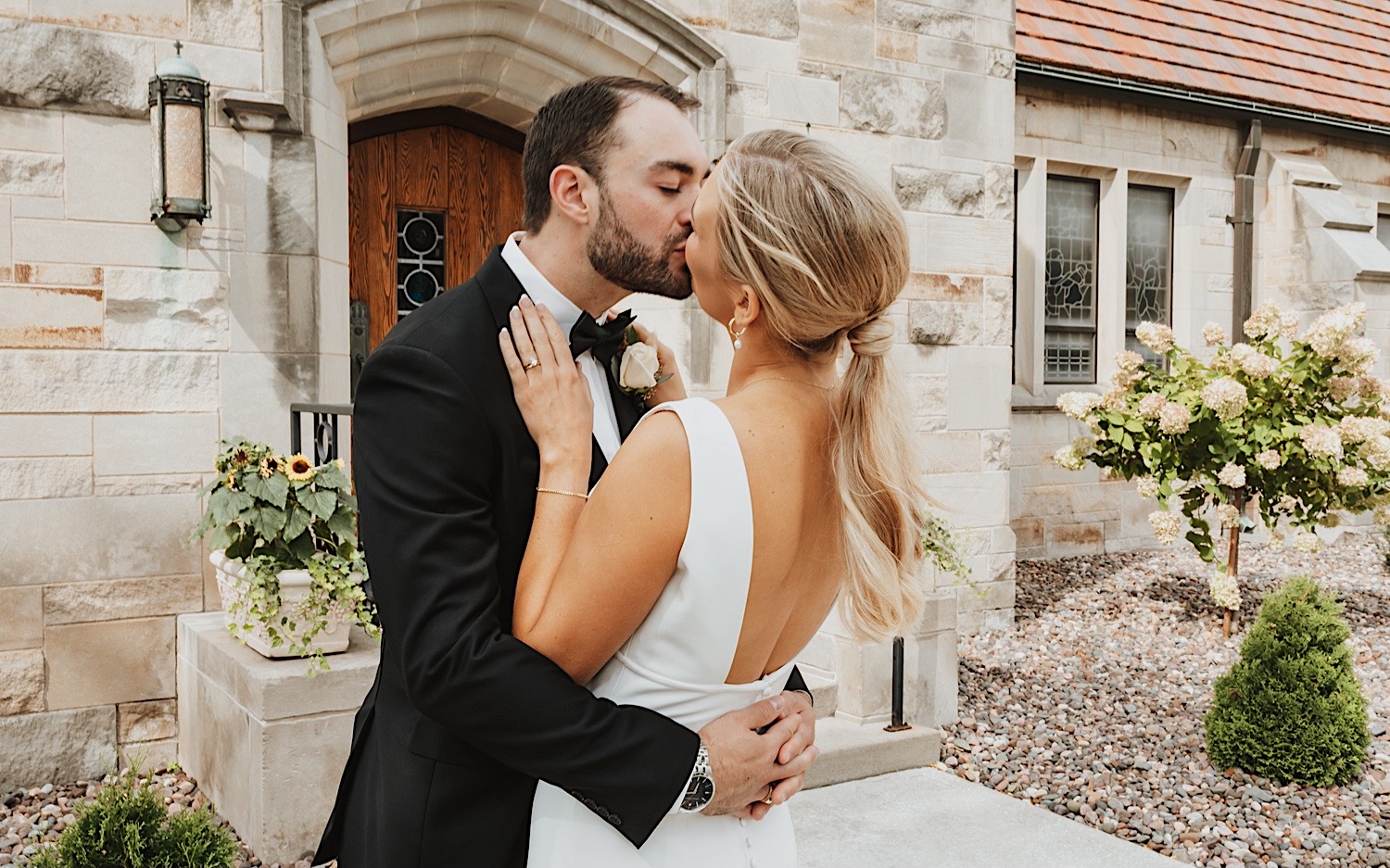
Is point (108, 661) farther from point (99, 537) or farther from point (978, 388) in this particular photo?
point (978, 388)

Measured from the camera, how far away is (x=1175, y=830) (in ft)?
14.5

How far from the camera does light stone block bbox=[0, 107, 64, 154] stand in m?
4.52

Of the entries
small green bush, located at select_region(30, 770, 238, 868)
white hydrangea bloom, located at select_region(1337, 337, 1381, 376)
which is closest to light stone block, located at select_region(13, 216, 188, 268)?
small green bush, located at select_region(30, 770, 238, 868)

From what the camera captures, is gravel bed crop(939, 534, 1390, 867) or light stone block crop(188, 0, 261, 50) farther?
light stone block crop(188, 0, 261, 50)

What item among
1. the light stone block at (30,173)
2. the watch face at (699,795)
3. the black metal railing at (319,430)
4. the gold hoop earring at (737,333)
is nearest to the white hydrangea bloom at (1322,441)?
the black metal railing at (319,430)

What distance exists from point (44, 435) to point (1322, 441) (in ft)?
21.1

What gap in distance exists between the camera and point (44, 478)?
15.2ft

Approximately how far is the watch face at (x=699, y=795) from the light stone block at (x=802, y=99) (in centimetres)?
511

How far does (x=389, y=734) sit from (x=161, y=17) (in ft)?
13.4

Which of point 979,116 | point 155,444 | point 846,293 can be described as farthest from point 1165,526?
point 846,293

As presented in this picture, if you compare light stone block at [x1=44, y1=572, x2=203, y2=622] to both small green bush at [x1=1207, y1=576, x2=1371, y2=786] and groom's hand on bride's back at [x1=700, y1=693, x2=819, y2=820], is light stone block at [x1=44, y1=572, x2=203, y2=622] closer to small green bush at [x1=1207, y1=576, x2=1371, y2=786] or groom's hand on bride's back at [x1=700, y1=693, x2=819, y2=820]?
groom's hand on bride's back at [x1=700, y1=693, x2=819, y2=820]

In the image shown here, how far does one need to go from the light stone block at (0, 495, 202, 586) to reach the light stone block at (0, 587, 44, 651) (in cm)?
4

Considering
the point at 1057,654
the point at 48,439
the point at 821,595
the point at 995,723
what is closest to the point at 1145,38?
the point at 1057,654

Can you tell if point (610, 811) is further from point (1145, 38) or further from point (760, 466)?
point (1145, 38)
